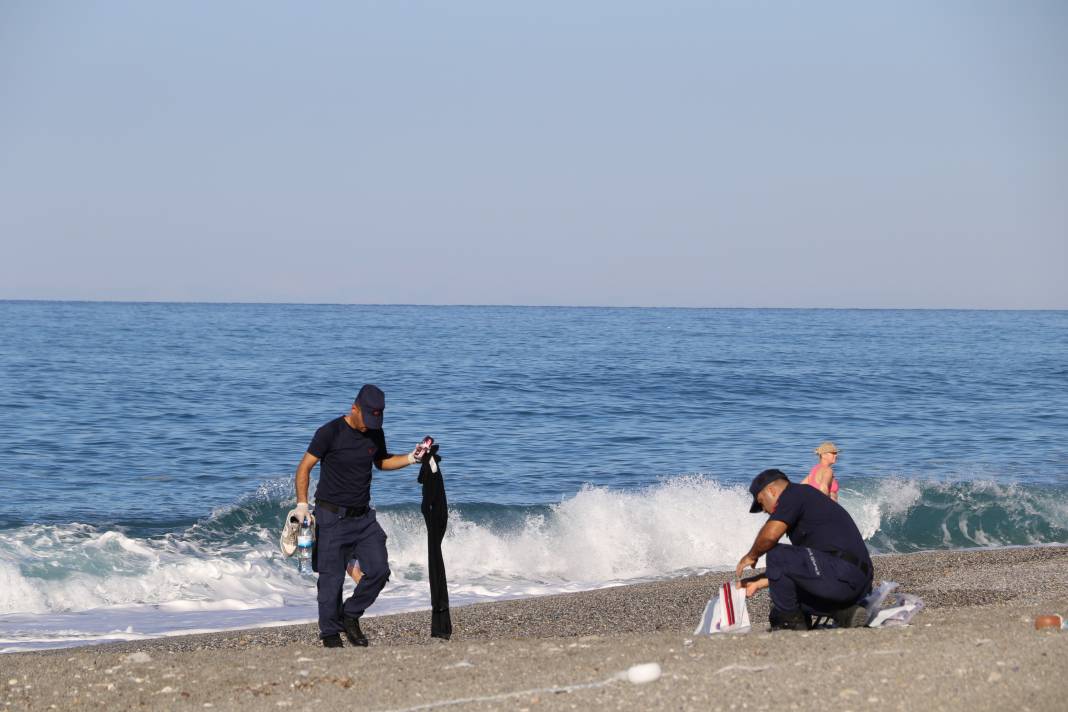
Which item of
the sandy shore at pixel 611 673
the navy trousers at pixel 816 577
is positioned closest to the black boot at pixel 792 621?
the navy trousers at pixel 816 577

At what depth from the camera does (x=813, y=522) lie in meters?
7.33

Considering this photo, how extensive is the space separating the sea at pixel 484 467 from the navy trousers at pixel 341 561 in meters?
3.86

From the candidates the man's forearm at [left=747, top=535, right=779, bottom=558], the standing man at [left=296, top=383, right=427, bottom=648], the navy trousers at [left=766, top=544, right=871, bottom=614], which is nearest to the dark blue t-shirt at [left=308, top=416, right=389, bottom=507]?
the standing man at [left=296, top=383, right=427, bottom=648]

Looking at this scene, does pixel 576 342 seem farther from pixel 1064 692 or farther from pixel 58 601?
pixel 1064 692

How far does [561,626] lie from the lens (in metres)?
10.2

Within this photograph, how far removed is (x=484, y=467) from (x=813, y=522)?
1447 centimetres

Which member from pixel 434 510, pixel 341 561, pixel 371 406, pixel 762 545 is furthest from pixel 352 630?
pixel 762 545

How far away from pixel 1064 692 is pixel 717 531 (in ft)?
37.2

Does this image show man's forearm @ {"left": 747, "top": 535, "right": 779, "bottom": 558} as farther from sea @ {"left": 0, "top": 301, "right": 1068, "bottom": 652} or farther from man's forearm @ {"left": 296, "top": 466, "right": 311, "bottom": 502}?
sea @ {"left": 0, "top": 301, "right": 1068, "bottom": 652}

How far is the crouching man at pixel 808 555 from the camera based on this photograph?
7246mm

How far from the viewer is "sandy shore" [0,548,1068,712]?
5.64 meters

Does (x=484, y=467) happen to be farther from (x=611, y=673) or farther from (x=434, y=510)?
(x=611, y=673)

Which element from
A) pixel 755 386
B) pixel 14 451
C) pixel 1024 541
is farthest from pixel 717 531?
pixel 755 386

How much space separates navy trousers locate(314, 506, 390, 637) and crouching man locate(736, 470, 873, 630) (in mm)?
2497
